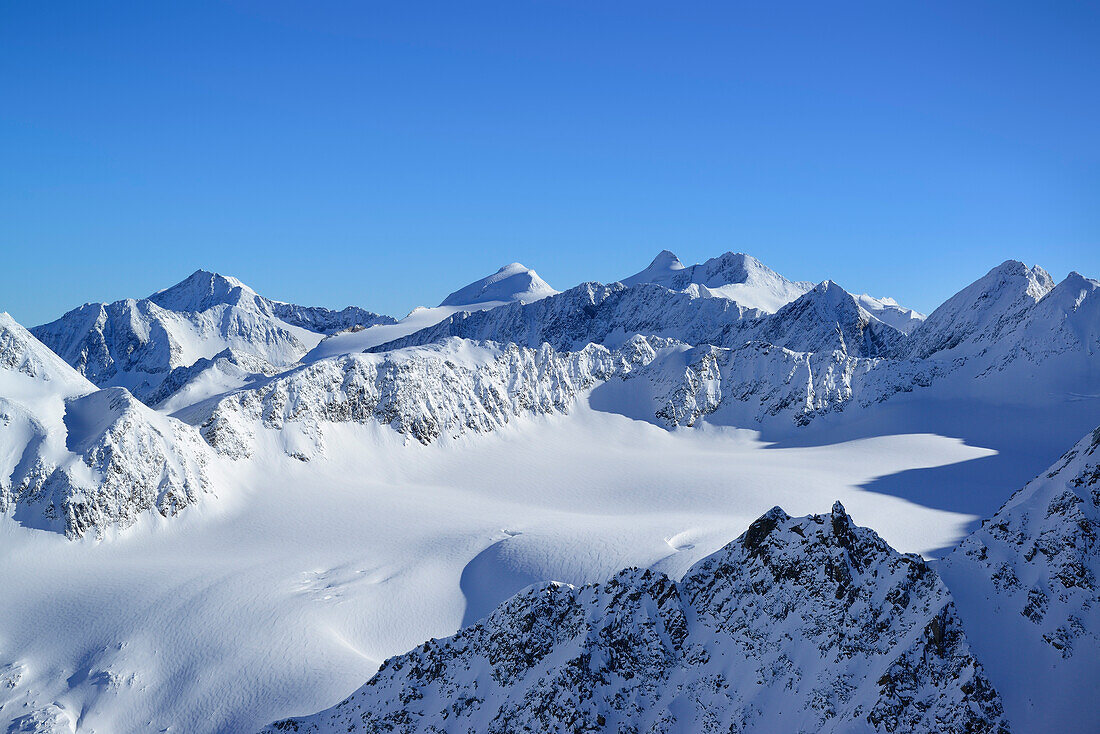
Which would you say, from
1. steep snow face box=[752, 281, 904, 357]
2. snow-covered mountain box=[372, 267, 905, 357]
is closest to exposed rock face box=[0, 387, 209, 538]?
snow-covered mountain box=[372, 267, 905, 357]

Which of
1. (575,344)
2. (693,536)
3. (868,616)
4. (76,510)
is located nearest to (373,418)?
(76,510)

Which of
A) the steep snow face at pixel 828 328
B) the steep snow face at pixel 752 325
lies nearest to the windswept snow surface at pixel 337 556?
the steep snow face at pixel 828 328

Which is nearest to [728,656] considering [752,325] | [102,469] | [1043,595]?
[1043,595]

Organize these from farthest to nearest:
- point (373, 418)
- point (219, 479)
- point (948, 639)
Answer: point (373, 418) < point (219, 479) < point (948, 639)

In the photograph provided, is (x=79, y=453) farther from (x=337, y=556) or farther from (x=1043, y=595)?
(x=1043, y=595)

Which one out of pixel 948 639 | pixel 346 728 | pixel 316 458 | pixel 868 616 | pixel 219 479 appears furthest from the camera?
pixel 316 458

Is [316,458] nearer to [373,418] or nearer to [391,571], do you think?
[373,418]
